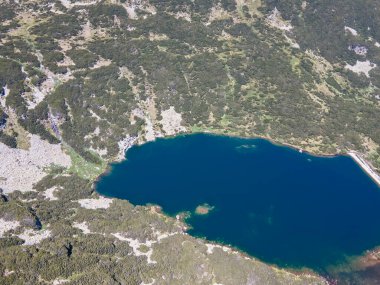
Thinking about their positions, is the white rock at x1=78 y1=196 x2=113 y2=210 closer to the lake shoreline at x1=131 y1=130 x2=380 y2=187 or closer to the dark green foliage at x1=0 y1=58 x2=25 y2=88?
the lake shoreline at x1=131 y1=130 x2=380 y2=187

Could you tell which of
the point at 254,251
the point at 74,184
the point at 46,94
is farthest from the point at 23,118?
the point at 254,251

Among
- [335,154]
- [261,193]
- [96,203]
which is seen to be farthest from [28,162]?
[335,154]

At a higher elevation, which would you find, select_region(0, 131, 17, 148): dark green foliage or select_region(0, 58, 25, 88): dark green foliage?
select_region(0, 58, 25, 88): dark green foliage

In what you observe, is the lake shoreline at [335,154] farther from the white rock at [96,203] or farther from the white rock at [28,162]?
the white rock at [96,203]

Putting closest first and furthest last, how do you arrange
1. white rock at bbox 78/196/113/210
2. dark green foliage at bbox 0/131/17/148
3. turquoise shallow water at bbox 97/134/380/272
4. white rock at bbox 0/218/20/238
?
1. white rock at bbox 0/218/20/238
2. turquoise shallow water at bbox 97/134/380/272
3. white rock at bbox 78/196/113/210
4. dark green foliage at bbox 0/131/17/148

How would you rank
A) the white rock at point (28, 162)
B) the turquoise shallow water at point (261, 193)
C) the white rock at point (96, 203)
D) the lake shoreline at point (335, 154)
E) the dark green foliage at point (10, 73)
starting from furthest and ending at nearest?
the dark green foliage at point (10, 73), the lake shoreline at point (335, 154), the white rock at point (28, 162), the white rock at point (96, 203), the turquoise shallow water at point (261, 193)

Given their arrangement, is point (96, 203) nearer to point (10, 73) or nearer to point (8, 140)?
point (8, 140)

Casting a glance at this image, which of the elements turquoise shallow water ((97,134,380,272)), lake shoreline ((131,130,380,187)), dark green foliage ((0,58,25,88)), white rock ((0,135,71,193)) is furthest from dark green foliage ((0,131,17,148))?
lake shoreline ((131,130,380,187))

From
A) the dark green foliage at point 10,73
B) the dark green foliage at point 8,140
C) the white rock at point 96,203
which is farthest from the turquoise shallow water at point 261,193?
the dark green foliage at point 10,73

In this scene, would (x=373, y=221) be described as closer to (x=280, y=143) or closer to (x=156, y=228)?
(x=280, y=143)

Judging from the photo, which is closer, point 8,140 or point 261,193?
point 261,193
